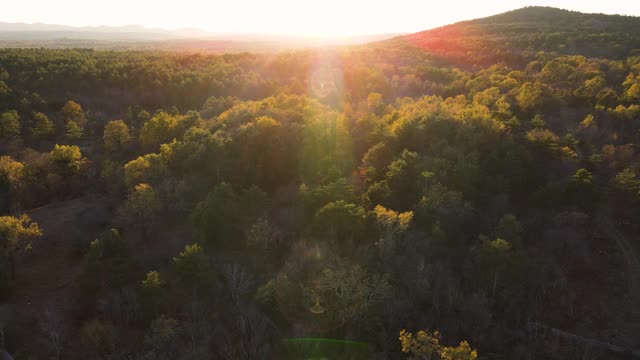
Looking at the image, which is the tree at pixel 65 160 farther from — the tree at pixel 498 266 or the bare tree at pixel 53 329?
the tree at pixel 498 266

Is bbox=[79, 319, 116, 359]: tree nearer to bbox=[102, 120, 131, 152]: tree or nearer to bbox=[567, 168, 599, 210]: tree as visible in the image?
bbox=[102, 120, 131, 152]: tree

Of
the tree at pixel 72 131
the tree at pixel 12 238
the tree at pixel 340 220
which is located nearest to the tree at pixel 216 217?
the tree at pixel 340 220

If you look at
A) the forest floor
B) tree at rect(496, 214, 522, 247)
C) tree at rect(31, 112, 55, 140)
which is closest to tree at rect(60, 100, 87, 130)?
tree at rect(31, 112, 55, 140)

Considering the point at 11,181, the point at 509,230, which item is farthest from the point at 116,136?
the point at 509,230

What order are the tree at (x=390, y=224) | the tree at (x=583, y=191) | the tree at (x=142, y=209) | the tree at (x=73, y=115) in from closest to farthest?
the tree at (x=390, y=224) → the tree at (x=583, y=191) → the tree at (x=142, y=209) → the tree at (x=73, y=115)

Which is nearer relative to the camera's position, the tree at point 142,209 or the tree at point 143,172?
the tree at point 142,209

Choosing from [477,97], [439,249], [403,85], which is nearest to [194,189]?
[439,249]

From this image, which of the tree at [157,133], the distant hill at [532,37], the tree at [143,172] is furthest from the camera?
the distant hill at [532,37]

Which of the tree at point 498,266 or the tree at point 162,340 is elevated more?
the tree at point 498,266
